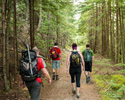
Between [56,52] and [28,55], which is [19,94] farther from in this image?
[56,52]

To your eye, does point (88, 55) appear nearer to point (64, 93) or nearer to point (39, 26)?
point (64, 93)

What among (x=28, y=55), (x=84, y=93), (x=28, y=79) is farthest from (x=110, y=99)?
(x=28, y=55)

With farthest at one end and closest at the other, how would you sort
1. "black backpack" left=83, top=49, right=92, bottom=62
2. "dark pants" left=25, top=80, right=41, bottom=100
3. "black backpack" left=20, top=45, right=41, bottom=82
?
"black backpack" left=83, top=49, right=92, bottom=62
"dark pants" left=25, top=80, right=41, bottom=100
"black backpack" left=20, top=45, right=41, bottom=82

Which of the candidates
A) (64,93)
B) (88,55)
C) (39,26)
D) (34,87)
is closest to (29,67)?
(34,87)

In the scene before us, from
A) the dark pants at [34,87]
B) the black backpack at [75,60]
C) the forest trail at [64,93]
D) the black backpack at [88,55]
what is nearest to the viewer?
the dark pants at [34,87]

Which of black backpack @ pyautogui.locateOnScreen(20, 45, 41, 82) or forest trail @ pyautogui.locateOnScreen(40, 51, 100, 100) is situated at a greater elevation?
black backpack @ pyautogui.locateOnScreen(20, 45, 41, 82)

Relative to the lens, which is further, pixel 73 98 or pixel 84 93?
pixel 84 93

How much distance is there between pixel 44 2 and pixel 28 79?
19.2 ft

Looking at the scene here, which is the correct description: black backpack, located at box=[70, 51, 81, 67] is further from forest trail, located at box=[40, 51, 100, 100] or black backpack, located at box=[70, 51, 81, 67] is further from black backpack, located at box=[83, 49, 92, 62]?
black backpack, located at box=[83, 49, 92, 62]

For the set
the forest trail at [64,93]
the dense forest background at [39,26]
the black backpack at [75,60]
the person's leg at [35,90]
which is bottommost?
the forest trail at [64,93]

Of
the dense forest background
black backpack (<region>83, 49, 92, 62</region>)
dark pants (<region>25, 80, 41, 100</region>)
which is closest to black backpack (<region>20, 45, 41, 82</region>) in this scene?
dark pants (<region>25, 80, 41, 100</region>)

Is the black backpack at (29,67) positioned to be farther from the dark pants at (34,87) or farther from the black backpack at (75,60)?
the black backpack at (75,60)

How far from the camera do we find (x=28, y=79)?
10.1ft

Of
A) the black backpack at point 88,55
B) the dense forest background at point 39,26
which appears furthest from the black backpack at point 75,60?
the dense forest background at point 39,26
